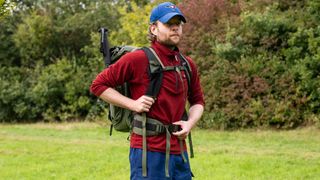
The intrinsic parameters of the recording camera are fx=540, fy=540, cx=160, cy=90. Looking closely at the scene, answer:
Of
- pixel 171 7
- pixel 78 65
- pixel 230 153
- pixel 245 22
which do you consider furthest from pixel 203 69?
pixel 171 7

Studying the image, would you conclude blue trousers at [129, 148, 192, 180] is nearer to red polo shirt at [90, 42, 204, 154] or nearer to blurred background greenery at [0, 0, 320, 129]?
red polo shirt at [90, 42, 204, 154]

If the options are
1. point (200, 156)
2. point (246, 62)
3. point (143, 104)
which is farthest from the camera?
point (246, 62)

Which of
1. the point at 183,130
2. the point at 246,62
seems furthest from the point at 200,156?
the point at 183,130

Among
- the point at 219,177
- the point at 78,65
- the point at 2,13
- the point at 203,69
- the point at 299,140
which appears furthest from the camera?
the point at 78,65

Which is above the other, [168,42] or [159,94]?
[168,42]

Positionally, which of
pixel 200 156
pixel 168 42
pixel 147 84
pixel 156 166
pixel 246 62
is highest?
pixel 168 42

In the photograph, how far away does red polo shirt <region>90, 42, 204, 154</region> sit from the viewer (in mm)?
4043

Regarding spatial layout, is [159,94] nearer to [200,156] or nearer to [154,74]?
[154,74]

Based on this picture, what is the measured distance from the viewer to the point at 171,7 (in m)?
4.12

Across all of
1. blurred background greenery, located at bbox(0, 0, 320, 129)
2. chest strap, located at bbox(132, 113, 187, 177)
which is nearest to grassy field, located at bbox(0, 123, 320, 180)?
blurred background greenery, located at bbox(0, 0, 320, 129)

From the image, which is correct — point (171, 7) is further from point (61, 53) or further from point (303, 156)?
point (61, 53)

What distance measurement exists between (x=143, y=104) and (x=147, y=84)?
0.18 m

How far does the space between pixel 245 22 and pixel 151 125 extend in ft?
48.0

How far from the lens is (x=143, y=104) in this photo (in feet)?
13.0
